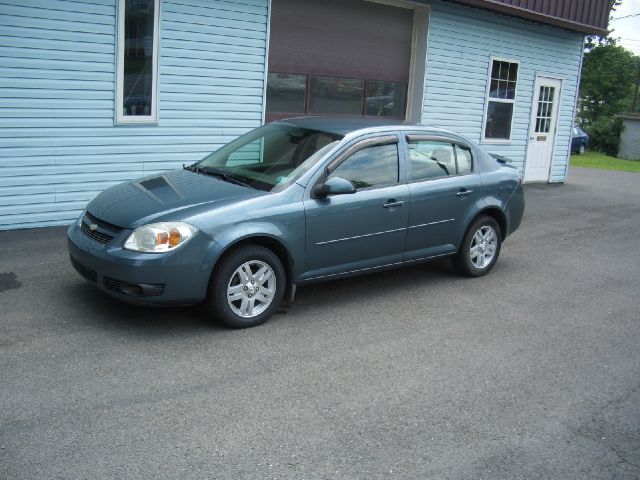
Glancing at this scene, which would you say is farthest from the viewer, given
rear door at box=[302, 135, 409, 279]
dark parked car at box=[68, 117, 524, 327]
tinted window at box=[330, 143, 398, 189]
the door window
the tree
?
the tree

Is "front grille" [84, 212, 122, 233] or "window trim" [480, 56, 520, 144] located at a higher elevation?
"window trim" [480, 56, 520, 144]

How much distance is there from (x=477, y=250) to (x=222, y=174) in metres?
2.84

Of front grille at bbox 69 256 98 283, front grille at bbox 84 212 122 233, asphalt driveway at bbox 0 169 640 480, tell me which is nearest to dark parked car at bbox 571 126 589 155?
asphalt driveway at bbox 0 169 640 480

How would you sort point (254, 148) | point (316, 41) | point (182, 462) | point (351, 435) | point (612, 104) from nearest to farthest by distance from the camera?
point (182, 462), point (351, 435), point (254, 148), point (316, 41), point (612, 104)

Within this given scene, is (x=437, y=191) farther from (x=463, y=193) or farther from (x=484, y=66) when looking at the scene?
(x=484, y=66)

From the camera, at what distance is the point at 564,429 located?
4102 mm

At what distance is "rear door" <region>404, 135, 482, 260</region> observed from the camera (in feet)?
21.5

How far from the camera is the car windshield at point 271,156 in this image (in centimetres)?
590

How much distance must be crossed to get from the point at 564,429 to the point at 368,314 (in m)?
2.21

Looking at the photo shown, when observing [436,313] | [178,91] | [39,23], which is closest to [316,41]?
[178,91]

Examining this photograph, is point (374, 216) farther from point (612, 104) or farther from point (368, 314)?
point (612, 104)

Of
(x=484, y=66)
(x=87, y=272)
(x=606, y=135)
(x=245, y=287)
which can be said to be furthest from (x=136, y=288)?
(x=606, y=135)

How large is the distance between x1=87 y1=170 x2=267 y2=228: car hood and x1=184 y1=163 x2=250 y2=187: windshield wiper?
67 millimetres

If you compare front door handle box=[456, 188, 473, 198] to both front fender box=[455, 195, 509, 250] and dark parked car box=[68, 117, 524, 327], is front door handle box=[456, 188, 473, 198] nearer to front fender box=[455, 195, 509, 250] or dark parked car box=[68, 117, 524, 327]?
dark parked car box=[68, 117, 524, 327]
